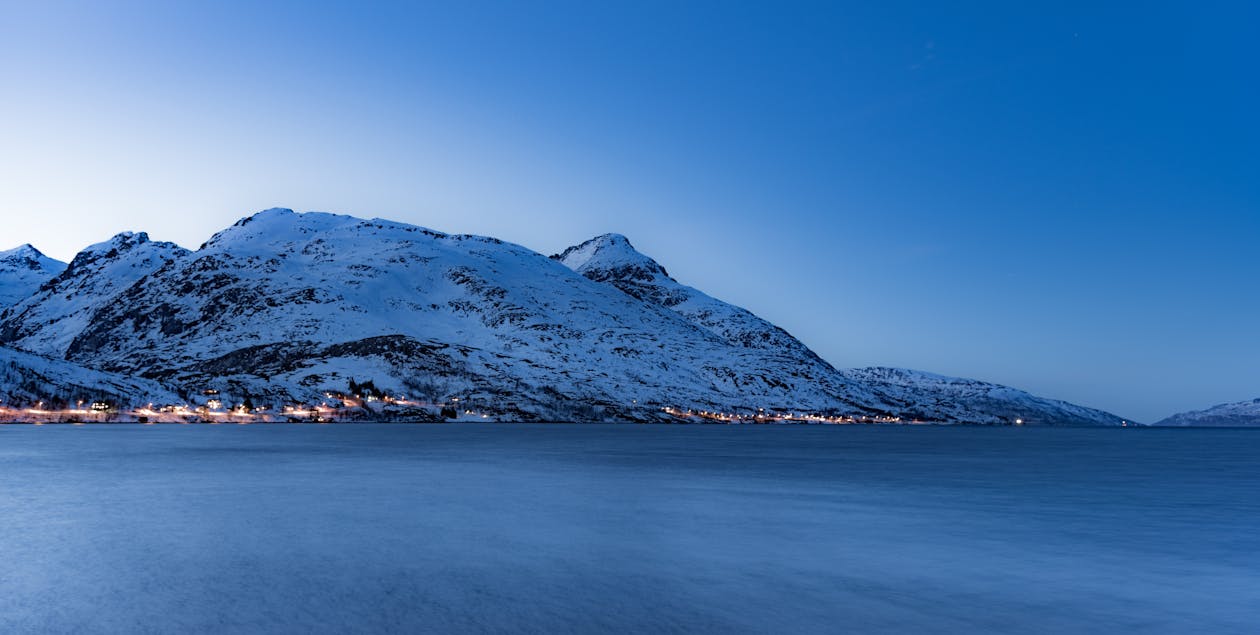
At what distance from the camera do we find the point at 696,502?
41.7 metres

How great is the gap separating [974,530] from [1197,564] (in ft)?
26.4

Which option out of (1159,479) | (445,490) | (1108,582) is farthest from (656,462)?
(1108,582)

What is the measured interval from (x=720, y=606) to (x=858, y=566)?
22.9 ft

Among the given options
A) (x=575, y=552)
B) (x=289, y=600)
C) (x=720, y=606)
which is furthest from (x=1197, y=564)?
(x=289, y=600)

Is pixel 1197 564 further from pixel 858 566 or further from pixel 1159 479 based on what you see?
pixel 1159 479

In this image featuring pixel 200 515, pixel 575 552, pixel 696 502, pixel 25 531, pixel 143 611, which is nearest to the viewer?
pixel 143 611

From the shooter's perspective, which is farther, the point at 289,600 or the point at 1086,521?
the point at 1086,521

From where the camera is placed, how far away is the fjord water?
17.9 meters

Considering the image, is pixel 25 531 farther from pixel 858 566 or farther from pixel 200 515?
pixel 858 566

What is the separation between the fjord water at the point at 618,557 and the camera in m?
17.9

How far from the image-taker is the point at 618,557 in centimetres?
2562

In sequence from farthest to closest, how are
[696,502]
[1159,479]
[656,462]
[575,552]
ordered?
[656,462], [1159,479], [696,502], [575,552]

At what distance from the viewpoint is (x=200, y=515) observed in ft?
115

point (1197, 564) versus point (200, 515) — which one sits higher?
point (1197, 564)
